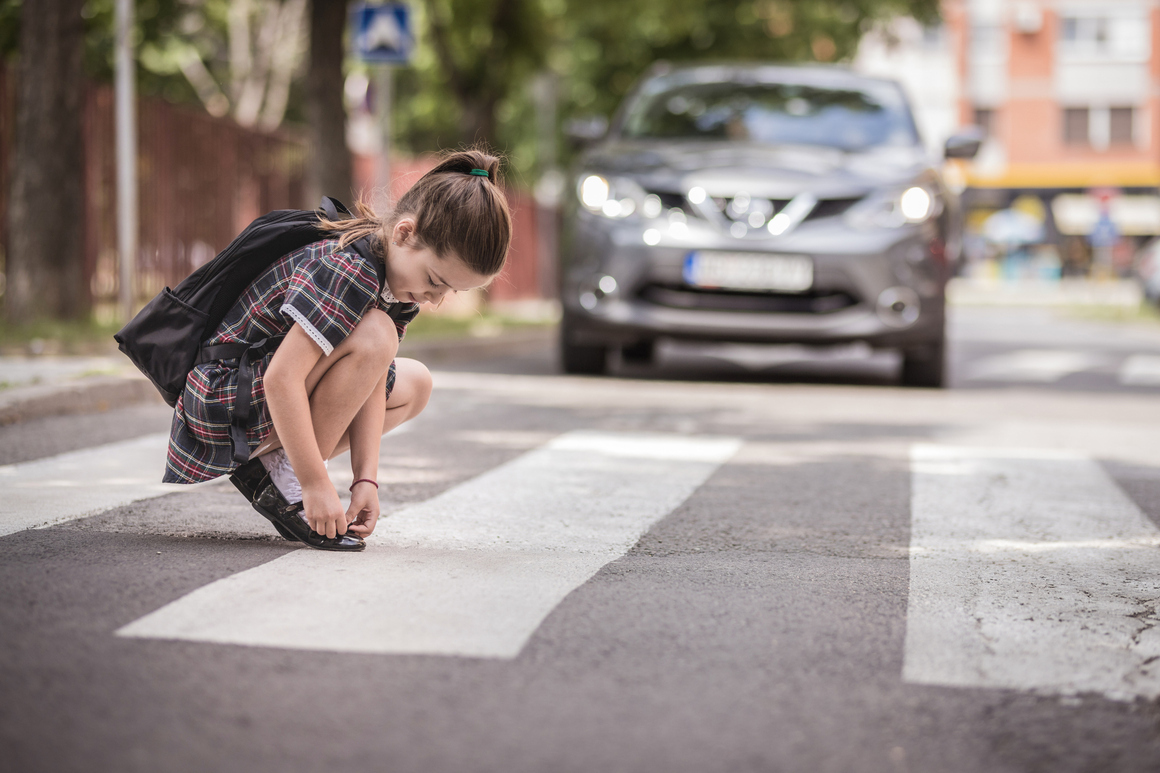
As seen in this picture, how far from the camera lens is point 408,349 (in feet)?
30.5

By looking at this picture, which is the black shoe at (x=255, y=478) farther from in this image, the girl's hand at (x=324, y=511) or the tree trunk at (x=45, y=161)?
the tree trunk at (x=45, y=161)

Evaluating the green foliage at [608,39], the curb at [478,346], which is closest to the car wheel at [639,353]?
the curb at [478,346]

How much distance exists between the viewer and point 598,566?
3.16 m

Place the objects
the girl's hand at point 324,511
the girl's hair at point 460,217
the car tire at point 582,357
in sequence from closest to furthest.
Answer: the girl's hair at point 460,217 < the girl's hand at point 324,511 < the car tire at point 582,357

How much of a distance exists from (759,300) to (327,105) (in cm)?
606

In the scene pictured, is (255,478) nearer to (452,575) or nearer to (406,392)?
(406,392)

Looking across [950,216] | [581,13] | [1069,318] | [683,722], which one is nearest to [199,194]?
[581,13]

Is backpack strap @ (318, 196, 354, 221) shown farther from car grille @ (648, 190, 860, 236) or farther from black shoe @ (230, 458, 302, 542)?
car grille @ (648, 190, 860, 236)

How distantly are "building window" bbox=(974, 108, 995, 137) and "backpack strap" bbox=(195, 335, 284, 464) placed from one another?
47.1 meters

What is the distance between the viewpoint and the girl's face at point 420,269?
295cm

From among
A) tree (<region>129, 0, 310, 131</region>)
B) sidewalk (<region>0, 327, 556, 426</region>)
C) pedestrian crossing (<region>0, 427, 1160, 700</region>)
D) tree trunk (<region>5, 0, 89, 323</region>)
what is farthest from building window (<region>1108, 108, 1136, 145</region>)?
pedestrian crossing (<region>0, 427, 1160, 700</region>)

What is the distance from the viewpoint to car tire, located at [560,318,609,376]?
8.39 m

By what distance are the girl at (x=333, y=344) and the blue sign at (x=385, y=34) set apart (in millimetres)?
8221

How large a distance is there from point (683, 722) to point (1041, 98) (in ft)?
158
